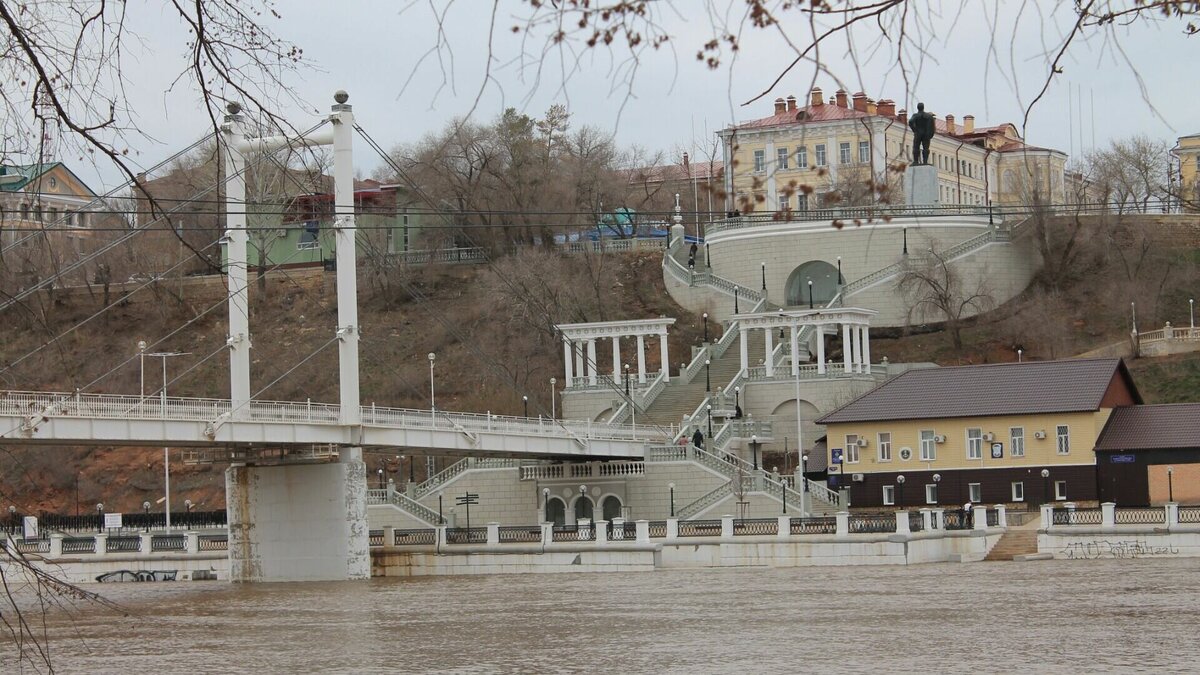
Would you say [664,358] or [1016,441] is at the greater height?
[664,358]

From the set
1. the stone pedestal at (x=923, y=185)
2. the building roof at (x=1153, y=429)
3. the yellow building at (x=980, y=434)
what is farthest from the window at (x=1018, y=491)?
the stone pedestal at (x=923, y=185)

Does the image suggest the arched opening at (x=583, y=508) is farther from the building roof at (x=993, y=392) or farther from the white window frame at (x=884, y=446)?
the white window frame at (x=884, y=446)

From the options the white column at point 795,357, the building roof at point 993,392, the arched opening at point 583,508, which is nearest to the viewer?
the building roof at point 993,392

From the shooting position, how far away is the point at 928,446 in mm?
67750

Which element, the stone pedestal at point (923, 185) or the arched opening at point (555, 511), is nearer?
the arched opening at point (555, 511)

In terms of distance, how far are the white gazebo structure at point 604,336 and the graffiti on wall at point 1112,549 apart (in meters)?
31.6

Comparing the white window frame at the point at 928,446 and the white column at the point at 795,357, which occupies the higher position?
the white column at the point at 795,357

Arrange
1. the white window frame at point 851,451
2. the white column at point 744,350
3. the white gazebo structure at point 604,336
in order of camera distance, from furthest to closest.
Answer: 1. the white gazebo structure at point 604,336
2. the white column at point 744,350
3. the white window frame at point 851,451

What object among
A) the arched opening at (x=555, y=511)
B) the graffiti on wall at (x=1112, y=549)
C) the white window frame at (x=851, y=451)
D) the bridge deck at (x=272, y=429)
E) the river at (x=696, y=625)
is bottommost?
the river at (x=696, y=625)

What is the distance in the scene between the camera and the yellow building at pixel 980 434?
64.9m

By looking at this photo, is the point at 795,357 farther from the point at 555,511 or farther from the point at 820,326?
the point at 555,511

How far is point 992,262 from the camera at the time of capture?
313 ft

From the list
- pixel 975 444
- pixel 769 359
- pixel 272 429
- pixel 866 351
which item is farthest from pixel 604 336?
pixel 272 429

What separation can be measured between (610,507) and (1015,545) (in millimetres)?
21405
